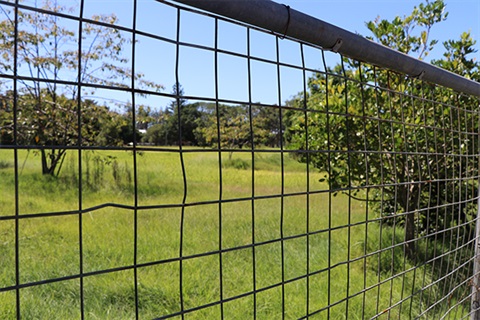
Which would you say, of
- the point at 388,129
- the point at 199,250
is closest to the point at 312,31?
the point at 388,129

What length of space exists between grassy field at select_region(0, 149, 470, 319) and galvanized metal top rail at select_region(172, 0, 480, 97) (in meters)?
0.30

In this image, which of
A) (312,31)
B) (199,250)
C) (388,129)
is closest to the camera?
(312,31)

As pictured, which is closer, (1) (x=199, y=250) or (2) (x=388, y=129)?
(2) (x=388, y=129)

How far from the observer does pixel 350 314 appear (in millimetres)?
2607

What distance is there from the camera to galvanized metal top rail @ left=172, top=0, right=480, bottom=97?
2.65 feet

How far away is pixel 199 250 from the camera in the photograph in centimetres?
393

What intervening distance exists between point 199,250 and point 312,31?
3.18 meters

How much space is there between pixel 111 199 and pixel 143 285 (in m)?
2.71

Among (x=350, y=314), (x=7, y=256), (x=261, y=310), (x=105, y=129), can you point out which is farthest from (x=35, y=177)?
(x=350, y=314)

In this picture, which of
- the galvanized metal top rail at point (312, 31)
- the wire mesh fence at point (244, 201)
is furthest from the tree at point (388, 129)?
the galvanized metal top rail at point (312, 31)

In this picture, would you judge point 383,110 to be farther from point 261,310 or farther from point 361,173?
point 261,310

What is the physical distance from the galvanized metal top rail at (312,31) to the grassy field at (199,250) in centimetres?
30

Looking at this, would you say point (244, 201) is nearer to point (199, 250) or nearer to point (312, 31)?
point (199, 250)

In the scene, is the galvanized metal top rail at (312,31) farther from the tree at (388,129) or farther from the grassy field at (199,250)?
the tree at (388,129)
